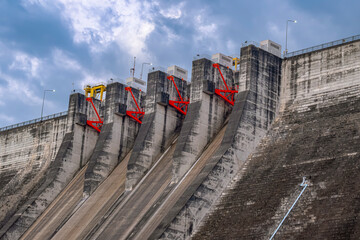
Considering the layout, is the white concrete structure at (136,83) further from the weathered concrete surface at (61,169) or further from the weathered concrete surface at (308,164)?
the weathered concrete surface at (308,164)

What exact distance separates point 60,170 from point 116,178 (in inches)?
253

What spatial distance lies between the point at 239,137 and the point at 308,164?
20.9 feet

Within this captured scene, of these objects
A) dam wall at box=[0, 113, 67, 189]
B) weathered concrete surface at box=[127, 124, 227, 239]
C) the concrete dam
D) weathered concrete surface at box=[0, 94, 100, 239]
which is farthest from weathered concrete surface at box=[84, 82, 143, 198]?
weathered concrete surface at box=[127, 124, 227, 239]

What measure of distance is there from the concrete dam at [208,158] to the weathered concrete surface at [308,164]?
83 mm

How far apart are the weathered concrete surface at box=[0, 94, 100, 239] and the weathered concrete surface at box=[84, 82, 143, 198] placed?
2137mm

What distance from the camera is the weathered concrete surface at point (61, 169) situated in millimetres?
62812

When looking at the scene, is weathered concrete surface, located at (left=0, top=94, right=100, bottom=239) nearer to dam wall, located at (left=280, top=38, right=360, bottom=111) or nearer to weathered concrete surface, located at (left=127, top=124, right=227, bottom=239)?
weathered concrete surface, located at (left=127, top=124, right=227, bottom=239)

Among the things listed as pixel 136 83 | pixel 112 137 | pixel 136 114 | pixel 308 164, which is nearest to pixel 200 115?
pixel 112 137

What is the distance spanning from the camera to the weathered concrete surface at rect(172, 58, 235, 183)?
2183 inches

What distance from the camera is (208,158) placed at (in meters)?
54.3

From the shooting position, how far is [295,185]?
4600 cm

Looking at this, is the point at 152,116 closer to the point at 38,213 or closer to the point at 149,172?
the point at 149,172

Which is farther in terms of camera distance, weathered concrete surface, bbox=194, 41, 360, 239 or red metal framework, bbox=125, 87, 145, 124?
red metal framework, bbox=125, 87, 145, 124

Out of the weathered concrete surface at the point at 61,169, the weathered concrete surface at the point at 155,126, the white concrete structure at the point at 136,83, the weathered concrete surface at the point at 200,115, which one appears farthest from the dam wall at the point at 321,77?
the weathered concrete surface at the point at 61,169
